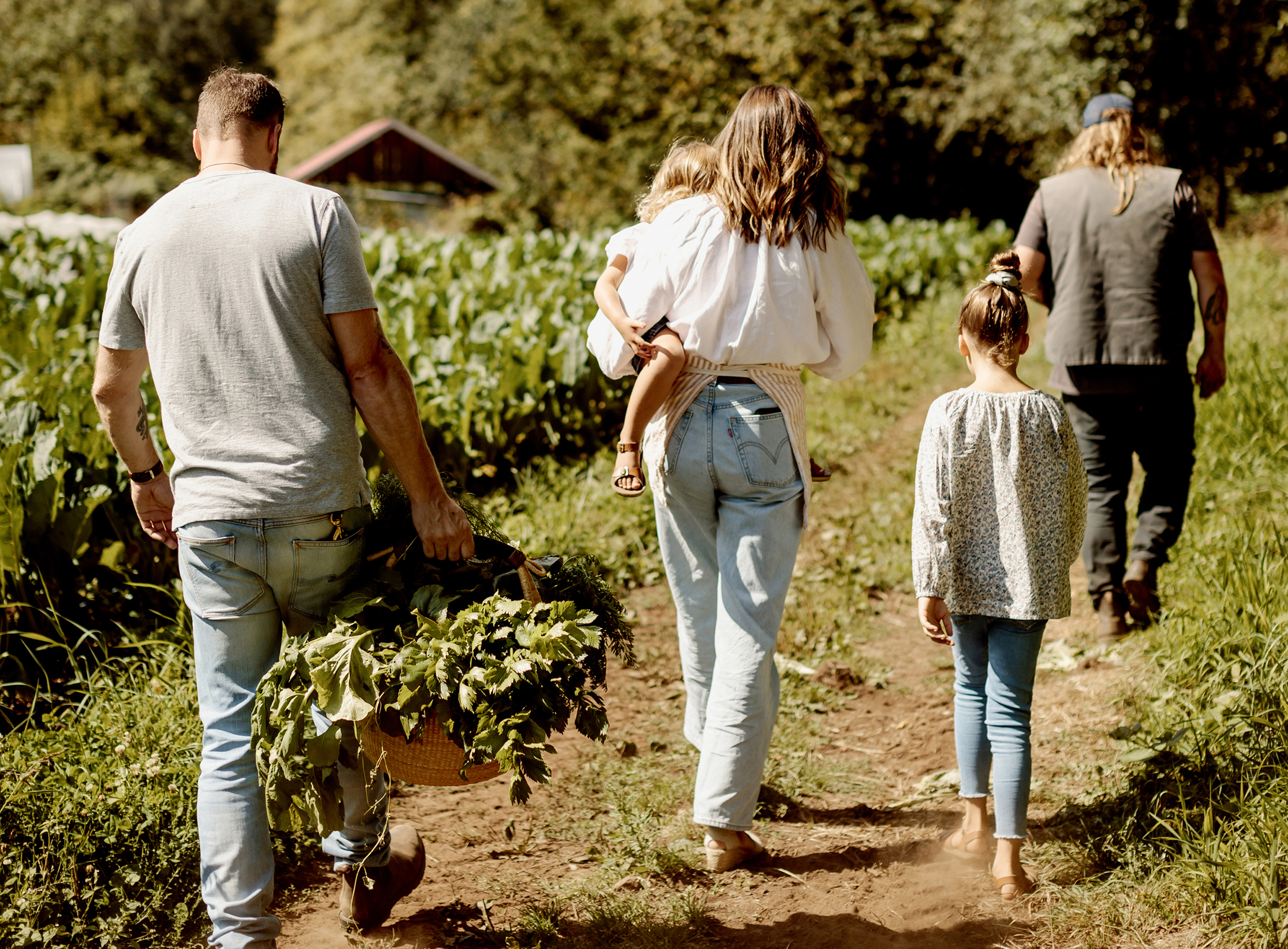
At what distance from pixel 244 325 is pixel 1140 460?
3.65 meters

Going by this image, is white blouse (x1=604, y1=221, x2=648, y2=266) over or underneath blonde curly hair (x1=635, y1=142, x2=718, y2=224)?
underneath

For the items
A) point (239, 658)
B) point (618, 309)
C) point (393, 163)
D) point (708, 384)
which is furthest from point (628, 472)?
point (393, 163)

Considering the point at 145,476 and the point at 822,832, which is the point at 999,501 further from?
the point at 145,476

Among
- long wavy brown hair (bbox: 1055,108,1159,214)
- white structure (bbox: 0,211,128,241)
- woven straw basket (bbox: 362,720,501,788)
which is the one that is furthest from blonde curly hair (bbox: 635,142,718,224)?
white structure (bbox: 0,211,128,241)

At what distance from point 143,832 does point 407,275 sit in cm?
979

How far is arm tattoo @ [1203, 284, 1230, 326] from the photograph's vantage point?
14.4ft

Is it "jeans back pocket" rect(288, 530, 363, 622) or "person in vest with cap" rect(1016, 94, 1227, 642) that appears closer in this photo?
"jeans back pocket" rect(288, 530, 363, 622)

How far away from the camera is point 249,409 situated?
2457mm

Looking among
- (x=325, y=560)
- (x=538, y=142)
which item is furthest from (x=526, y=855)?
(x=538, y=142)

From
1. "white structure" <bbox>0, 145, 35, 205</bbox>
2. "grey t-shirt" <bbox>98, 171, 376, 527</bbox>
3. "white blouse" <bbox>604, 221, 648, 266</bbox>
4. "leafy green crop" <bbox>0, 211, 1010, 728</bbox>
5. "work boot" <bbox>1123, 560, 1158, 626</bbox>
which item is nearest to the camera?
"grey t-shirt" <bbox>98, 171, 376, 527</bbox>

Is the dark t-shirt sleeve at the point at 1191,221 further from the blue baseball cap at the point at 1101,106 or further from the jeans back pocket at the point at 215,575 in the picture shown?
the jeans back pocket at the point at 215,575

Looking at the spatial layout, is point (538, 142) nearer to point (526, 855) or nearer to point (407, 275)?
point (407, 275)

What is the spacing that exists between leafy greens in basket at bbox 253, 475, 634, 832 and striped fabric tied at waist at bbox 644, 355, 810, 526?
2.04 ft

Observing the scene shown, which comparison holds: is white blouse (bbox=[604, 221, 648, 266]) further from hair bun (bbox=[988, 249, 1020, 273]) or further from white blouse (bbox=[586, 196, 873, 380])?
hair bun (bbox=[988, 249, 1020, 273])
